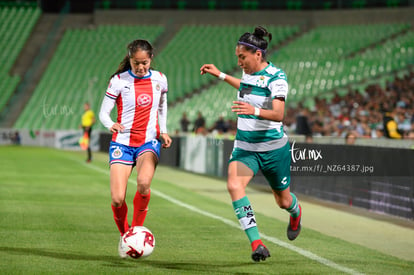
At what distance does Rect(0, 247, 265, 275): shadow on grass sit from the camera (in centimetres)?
766

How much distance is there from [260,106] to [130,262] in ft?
6.90

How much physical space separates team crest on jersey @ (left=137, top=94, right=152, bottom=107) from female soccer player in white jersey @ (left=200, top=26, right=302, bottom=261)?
89cm

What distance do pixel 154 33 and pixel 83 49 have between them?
183 inches

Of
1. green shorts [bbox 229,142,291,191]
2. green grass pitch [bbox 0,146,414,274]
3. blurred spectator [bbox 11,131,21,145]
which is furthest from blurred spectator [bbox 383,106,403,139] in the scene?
blurred spectator [bbox 11,131,21,145]

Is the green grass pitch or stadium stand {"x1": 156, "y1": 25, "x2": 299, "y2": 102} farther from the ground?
stadium stand {"x1": 156, "y1": 25, "x2": 299, "y2": 102}

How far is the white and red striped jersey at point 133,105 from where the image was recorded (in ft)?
27.4

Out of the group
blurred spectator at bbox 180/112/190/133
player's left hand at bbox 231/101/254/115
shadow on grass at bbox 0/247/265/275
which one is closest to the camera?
player's left hand at bbox 231/101/254/115

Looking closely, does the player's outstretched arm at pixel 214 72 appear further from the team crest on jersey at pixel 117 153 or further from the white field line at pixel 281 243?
the white field line at pixel 281 243

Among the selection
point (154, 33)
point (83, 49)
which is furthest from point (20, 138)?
point (154, 33)

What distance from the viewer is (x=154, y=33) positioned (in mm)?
49938

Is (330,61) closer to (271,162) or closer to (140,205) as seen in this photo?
(140,205)

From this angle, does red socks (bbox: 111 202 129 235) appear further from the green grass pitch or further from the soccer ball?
the soccer ball

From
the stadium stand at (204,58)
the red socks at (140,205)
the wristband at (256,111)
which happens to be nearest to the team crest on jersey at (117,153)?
the red socks at (140,205)

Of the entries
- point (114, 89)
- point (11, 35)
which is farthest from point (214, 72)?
point (11, 35)
